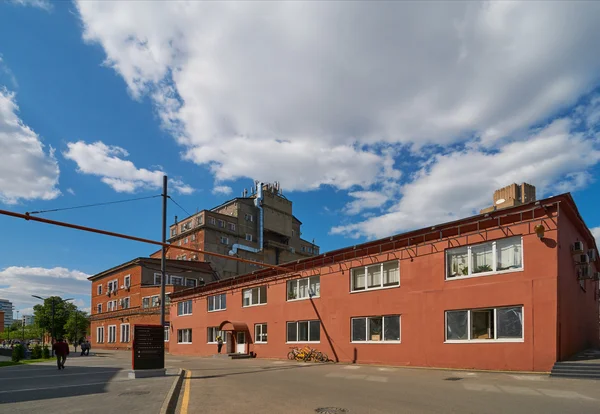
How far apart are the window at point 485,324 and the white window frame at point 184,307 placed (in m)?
27.4

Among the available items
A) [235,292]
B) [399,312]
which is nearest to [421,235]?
[399,312]

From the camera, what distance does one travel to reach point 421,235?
20.8m

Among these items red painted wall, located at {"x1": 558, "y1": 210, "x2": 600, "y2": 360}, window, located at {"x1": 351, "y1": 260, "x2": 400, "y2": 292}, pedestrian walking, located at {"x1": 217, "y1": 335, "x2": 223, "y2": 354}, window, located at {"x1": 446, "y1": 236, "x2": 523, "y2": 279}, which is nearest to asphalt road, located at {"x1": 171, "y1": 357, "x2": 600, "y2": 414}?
red painted wall, located at {"x1": 558, "y1": 210, "x2": 600, "y2": 360}

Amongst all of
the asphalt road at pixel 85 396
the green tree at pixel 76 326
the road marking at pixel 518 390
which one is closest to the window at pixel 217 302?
the asphalt road at pixel 85 396

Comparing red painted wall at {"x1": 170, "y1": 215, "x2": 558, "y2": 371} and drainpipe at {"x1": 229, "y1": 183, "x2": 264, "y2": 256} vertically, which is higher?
drainpipe at {"x1": 229, "y1": 183, "x2": 264, "y2": 256}

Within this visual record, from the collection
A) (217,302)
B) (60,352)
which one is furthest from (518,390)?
(217,302)

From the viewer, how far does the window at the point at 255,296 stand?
31181 millimetres

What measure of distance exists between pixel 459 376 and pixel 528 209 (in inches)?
267

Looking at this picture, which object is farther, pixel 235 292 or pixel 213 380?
pixel 235 292

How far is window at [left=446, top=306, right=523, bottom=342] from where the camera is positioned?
1694 cm

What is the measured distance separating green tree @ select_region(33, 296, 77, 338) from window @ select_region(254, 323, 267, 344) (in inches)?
2711

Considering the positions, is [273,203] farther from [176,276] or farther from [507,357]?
[507,357]

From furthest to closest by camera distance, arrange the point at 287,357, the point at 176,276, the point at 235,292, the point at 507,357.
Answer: the point at 176,276 → the point at 235,292 → the point at 287,357 → the point at 507,357

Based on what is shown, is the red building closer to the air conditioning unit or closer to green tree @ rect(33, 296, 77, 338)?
the air conditioning unit
